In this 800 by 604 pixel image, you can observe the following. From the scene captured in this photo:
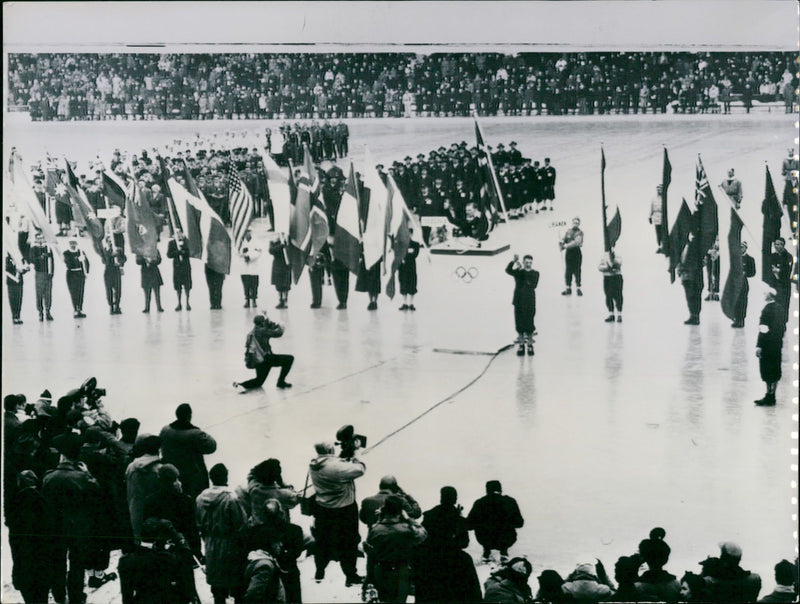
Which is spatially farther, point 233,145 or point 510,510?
point 233,145

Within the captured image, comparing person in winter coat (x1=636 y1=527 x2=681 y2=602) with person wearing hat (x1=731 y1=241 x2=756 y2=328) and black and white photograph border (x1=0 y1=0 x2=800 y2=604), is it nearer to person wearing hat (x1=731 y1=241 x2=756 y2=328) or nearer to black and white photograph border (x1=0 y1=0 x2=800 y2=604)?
black and white photograph border (x1=0 y1=0 x2=800 y2=604)

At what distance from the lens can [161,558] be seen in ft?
28.1

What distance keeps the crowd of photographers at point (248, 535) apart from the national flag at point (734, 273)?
2.60 m

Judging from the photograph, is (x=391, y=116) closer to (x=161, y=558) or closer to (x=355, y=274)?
(x=355, y=274)

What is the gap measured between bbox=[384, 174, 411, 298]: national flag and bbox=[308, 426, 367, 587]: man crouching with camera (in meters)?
2.45

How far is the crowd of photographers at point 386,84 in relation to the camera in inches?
444

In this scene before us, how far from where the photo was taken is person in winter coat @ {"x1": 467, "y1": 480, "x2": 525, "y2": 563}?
998 cm

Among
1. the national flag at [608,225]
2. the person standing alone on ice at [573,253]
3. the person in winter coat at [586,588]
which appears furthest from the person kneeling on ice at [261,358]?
the person in winter coat at [586,588]

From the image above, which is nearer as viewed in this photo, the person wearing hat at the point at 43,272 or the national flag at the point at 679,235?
the national flag at the point at 679,235

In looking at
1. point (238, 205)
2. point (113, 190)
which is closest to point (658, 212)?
point (238, 205)

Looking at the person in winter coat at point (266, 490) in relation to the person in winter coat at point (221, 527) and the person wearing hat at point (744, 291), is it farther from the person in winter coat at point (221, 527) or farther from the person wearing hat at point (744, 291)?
the person wearing hat at point (744, 291)

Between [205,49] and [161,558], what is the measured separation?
17.7ft

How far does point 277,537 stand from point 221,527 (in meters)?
0.64

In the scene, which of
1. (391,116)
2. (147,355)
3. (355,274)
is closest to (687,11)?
(391,116)
